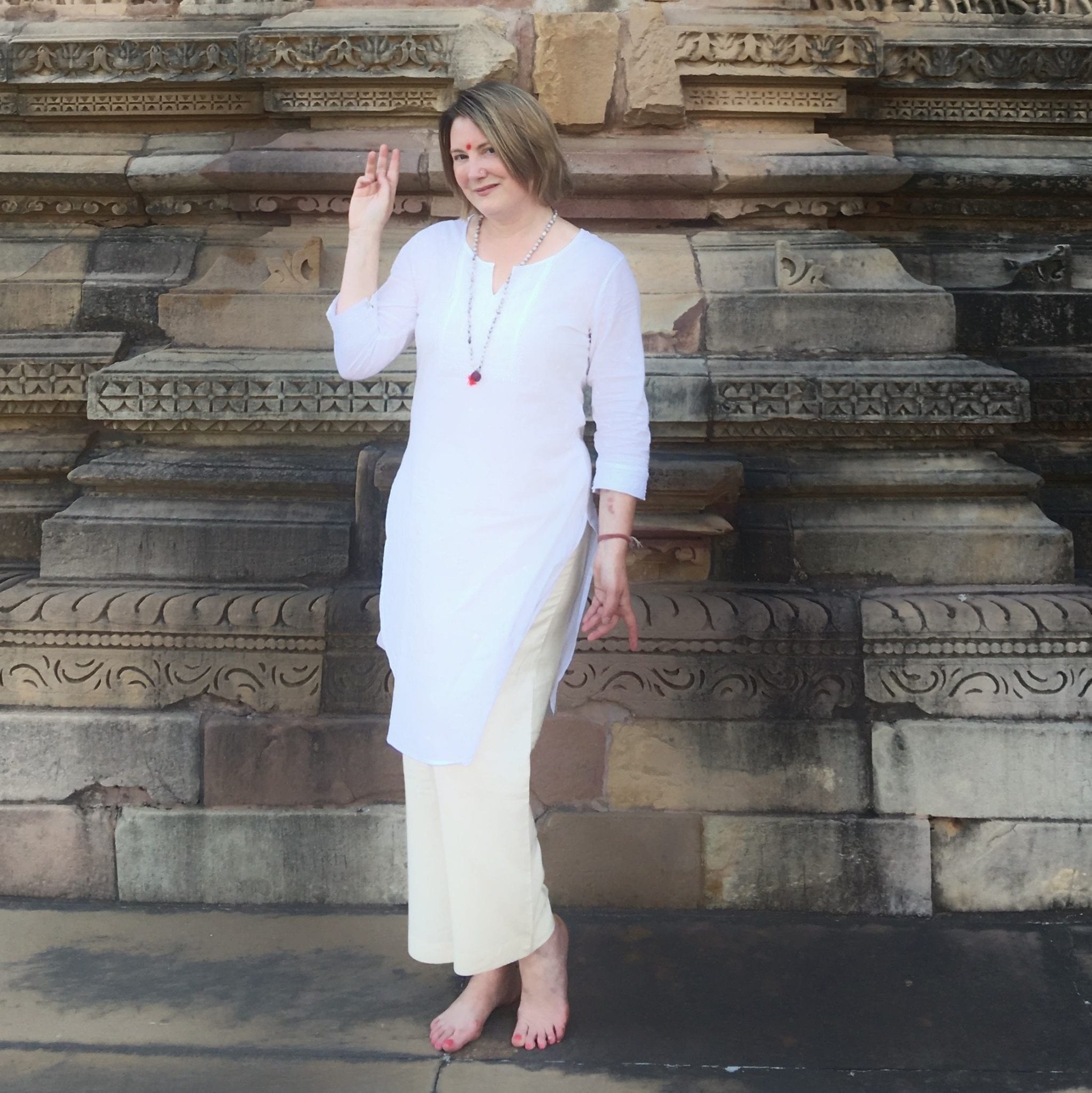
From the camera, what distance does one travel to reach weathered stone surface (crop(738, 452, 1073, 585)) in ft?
12.2

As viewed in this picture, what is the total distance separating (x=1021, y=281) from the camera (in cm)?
432

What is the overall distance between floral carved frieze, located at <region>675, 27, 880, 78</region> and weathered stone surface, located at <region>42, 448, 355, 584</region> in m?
1.62

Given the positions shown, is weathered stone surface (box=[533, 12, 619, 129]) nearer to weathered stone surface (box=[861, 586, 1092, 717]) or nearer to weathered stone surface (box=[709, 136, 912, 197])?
weathered stone surface (box=[709, 136, 912, 197])

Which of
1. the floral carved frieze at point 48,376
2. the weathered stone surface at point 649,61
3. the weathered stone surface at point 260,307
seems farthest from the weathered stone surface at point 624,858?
the weathered stone surface at point 649,61

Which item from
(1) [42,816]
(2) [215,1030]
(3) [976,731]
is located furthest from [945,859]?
(1) [42,816]

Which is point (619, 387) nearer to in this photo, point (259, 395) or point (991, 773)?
point (259, 395)

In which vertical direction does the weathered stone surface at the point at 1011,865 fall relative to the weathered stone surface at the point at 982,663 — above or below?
below

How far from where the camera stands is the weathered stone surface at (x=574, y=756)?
3457 mm

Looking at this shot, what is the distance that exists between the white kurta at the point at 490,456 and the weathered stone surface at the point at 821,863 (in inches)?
45.7

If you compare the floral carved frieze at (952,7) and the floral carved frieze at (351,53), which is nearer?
the floral carved frieze at (351,53)

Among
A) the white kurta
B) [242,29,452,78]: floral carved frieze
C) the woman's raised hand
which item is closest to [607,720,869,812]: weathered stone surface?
the white kurta

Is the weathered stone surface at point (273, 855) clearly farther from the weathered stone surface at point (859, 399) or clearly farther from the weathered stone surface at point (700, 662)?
the weathered stone surface at point (859, 399)

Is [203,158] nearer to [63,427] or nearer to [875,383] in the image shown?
[63,427]

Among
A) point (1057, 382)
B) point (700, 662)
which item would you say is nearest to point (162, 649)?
point (700, 662)
